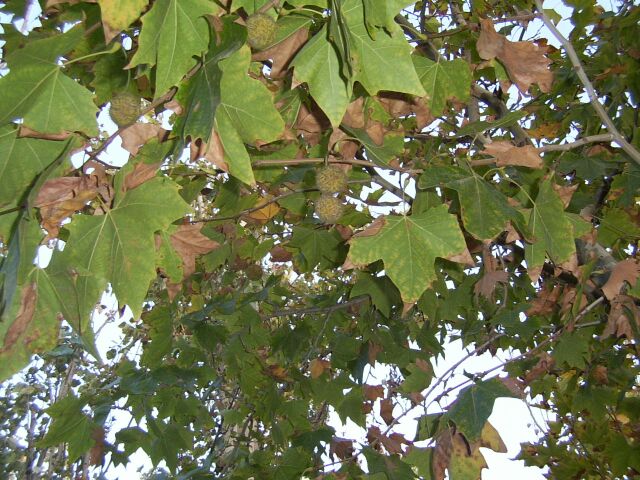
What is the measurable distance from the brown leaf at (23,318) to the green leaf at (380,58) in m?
1.01

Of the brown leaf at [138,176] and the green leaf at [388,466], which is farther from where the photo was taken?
the green leaf at [388,466]

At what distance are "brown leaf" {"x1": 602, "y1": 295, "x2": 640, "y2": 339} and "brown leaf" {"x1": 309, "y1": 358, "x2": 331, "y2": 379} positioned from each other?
69.6 inches

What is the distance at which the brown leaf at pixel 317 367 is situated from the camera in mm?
3678

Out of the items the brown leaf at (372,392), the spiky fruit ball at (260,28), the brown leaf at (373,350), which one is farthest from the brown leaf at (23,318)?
the brown leaf at (372,392)

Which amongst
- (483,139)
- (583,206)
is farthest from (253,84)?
(583,206)

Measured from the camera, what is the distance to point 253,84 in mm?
1463

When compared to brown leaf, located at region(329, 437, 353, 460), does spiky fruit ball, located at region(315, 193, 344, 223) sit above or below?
above

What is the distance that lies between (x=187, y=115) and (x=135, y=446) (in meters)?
2.66

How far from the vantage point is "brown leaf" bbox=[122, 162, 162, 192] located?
1562mm

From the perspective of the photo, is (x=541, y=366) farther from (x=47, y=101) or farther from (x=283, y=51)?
(x=47, y=101)

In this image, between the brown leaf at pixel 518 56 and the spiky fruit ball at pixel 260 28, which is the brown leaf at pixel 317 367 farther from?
the spiky fruit ball at pixel 260 28

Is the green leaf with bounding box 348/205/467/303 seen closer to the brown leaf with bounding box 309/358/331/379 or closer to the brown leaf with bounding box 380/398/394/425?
the brown leaf with bounding box 380/398/394/425

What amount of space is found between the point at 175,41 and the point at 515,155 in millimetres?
1119

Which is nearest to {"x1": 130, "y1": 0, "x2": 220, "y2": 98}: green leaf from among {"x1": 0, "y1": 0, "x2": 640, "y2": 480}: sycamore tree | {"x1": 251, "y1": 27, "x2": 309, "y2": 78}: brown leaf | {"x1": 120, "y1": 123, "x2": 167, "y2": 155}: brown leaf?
{"x1": 0, "y1": 0, "x2": 640, "y2": 480}: sycamore tree
